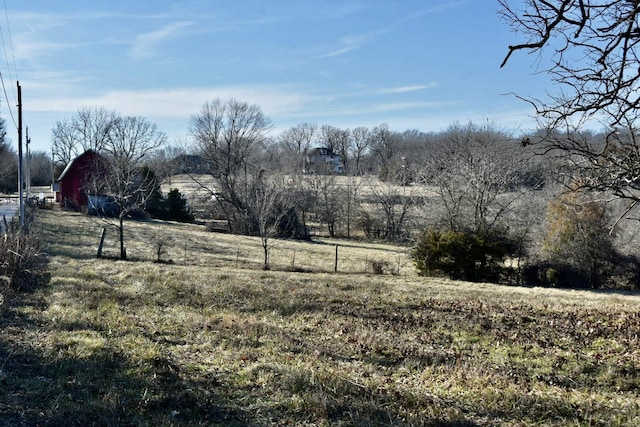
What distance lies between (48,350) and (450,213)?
2389 cm

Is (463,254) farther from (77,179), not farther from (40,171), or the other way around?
(40,171)

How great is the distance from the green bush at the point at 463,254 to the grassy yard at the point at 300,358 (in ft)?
A: 34.9

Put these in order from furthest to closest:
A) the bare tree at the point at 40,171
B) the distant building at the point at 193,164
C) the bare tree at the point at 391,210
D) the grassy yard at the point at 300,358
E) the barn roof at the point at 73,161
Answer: the bare tree at the point at 40,171, the distant building at the point at 193,164, the barn roof at the point at 73,161, the bare tree at the point at 391,210, the grassy yard at the point at 300,358

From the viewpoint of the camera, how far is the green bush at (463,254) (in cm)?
Answer: 2577

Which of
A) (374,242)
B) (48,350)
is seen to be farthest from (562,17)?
(374,242)

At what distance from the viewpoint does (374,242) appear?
49062 mm

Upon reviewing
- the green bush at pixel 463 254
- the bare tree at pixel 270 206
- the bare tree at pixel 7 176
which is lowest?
the green bush at pixel 463 254

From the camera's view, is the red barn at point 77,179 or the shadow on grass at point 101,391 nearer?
the shadow on grass at point 101,391

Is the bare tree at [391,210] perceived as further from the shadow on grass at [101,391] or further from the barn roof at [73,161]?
the shadow on grass at [101,391]

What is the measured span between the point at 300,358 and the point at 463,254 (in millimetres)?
20131

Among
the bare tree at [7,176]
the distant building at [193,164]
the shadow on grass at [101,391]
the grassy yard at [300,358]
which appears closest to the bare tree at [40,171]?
the bare tree at [7,176]

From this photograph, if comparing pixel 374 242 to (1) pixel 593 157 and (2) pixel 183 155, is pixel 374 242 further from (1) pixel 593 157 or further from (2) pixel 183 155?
(1) pixel 593 157

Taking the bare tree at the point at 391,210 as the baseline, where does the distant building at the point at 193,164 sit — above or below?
above

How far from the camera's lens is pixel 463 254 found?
25.8 metres
